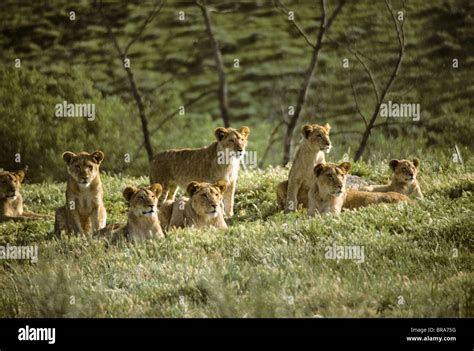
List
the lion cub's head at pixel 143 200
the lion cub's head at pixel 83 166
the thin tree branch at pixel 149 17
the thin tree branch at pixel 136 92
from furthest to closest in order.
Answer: the thin tree branch at pixel 149 17 < the thin tree branch at pixel 136 92 < the lion cub's head at pixel 83 166 < the lion cub's head at pixel 143 200

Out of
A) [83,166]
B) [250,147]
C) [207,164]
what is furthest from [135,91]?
[83,166]

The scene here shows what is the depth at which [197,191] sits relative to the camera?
16.0m

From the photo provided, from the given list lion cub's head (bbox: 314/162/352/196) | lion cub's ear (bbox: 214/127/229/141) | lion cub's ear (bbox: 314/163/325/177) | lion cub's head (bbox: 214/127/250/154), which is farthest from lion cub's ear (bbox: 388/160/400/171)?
lion cub's ear (bbox: 214/127/229/141)

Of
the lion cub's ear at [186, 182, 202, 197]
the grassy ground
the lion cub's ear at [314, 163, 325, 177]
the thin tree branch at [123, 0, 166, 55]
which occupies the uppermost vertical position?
the thin tree branch at [123, 0, 166, 55]

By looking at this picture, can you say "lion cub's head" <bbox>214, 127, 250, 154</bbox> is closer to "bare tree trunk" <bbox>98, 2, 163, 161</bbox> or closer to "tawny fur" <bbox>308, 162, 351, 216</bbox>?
"tawny fur" <bbox>308, 162, 351, 216</bbox>

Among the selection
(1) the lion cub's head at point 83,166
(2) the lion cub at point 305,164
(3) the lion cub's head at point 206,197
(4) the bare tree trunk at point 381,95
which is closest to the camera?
(3) the lion cub's head at point 206,197

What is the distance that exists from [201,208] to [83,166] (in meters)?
1.76

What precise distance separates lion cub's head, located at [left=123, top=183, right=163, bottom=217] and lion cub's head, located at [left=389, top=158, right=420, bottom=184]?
12.7 ft

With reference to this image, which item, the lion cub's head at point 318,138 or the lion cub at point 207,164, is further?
the lion cub at point 207,164

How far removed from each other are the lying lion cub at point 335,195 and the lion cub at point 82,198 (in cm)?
284

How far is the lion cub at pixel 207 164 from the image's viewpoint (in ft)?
58.2

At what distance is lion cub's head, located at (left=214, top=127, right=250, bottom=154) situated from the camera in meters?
17.7

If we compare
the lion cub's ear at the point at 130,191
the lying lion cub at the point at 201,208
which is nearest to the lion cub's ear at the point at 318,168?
the lying lion cub at the point at 201,208

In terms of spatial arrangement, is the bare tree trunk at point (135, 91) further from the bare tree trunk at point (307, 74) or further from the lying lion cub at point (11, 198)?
the lying lion cub at point (11, 198)
